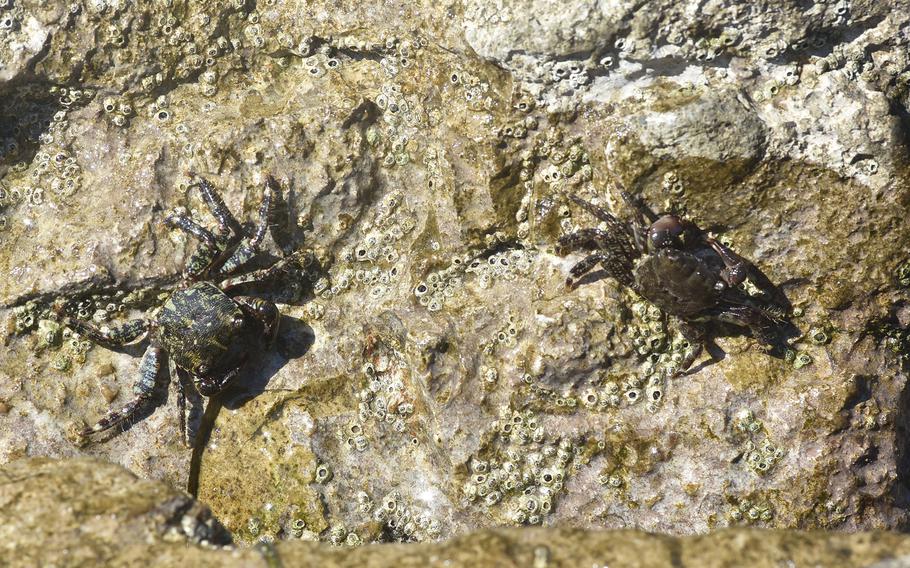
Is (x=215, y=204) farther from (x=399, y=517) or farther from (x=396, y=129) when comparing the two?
(x=399, y=517)

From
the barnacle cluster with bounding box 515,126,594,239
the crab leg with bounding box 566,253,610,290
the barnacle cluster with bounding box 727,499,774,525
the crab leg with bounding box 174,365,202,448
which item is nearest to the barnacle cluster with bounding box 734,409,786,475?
the barnacle cluster with bounding box 727,499,774,525

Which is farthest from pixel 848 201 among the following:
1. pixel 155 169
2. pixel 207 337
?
pixel 155 169

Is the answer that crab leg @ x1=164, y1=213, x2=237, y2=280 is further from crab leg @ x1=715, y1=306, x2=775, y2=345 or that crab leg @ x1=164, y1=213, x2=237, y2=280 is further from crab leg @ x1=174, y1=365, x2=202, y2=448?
crab leg @ x1=715, y1=306, x2=775, y2=345

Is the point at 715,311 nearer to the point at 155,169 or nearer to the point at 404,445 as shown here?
the point at 404,445

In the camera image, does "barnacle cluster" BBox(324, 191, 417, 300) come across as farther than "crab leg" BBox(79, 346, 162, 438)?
Yes

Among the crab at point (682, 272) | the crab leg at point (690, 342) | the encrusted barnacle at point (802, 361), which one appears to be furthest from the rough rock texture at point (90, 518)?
the encrusted barnacle at point (802, 361)

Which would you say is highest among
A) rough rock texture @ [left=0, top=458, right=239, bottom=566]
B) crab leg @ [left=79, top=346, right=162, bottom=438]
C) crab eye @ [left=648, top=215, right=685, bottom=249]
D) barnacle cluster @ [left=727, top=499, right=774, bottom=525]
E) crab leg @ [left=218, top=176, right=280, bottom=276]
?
crab leg @ [left=218, top=176, right=280, bottom=276]

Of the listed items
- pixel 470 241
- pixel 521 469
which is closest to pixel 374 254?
pixel 470 241
